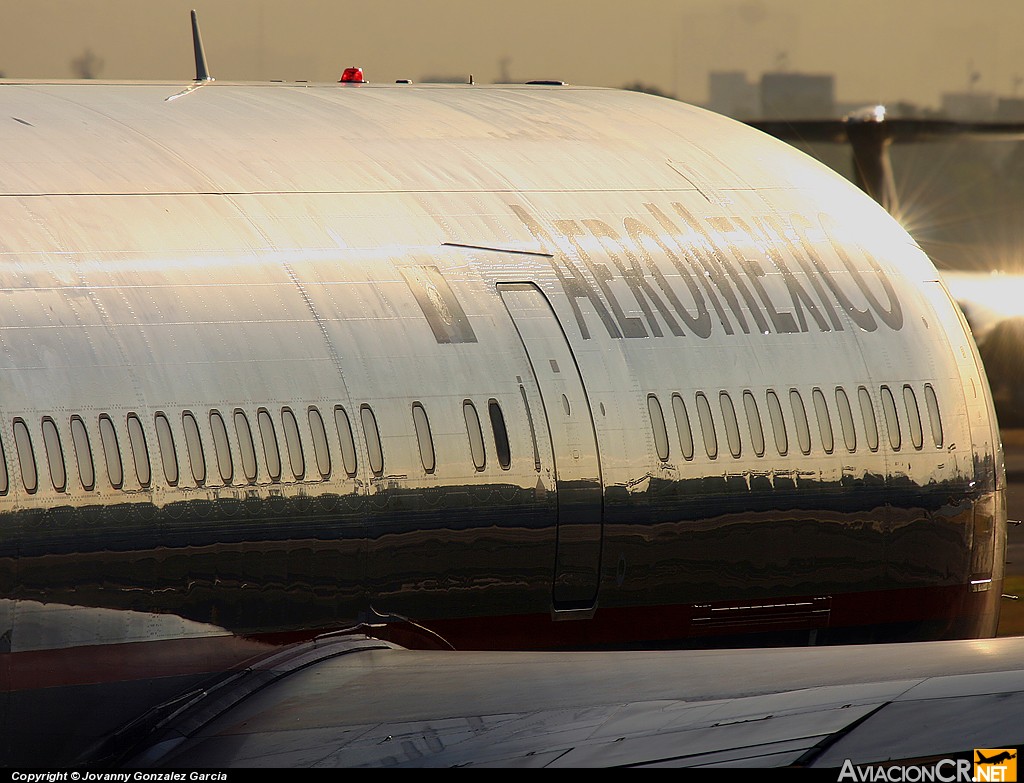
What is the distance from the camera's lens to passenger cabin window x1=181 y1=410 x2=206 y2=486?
37.5 ft

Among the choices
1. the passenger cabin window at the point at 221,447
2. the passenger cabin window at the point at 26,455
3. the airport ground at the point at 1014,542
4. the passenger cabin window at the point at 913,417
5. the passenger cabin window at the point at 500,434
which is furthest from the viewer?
the airport ground at the point at 1014,542

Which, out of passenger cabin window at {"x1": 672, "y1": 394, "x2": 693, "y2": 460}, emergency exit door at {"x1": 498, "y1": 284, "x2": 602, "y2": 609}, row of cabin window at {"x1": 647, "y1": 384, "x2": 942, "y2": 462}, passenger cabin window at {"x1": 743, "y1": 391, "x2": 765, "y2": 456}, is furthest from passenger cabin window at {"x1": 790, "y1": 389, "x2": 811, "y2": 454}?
emergency exit door at {"x1": 498, "y1": 284, "x2": 602, "y2": 609}

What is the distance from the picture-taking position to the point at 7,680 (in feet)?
34.0

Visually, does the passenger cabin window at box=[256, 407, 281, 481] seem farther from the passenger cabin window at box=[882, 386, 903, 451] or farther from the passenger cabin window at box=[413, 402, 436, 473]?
the passenger cabin window at box=[882, 386, 903, 451]

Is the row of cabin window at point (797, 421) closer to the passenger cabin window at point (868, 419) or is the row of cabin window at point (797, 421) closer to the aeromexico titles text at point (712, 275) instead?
the passenger cabin window at point (868, 419)

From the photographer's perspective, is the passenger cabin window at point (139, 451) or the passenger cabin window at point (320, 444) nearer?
the passenger cabin window at point (139, 451)

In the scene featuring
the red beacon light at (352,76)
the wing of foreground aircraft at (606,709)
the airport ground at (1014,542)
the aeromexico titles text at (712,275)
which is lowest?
the airport ground at (1014,542)

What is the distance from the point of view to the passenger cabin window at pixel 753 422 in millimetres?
14531

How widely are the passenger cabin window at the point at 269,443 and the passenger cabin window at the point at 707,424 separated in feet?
12.1

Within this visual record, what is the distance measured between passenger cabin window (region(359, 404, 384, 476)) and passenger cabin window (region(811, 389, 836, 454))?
4.18 meters

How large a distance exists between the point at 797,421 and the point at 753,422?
1.48 ft

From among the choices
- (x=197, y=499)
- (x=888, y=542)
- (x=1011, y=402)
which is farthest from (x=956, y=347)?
(x=1011, y=402)

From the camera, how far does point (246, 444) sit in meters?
11.7

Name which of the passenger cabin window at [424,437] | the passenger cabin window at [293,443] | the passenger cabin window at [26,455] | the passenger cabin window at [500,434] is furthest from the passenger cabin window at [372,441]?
the passenger cabin window at [26,455]
